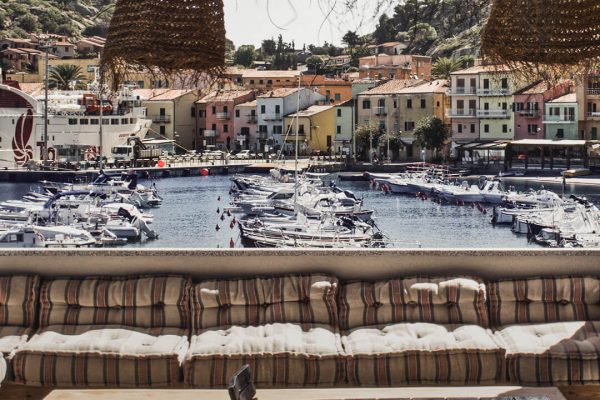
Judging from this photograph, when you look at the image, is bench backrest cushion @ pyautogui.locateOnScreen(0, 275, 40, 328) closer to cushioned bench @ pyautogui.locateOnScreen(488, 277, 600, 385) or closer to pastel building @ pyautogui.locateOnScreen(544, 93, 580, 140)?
cushioned bench @ pyautogui.locateOnScreen(488, 277, 600, 385)

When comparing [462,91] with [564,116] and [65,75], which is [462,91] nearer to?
[564,116]

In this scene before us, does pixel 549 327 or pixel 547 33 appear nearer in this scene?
pixel 547 33

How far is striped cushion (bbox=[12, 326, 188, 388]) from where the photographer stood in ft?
9.45

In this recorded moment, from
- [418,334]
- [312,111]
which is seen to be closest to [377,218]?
[312,111]

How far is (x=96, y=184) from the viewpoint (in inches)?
1096

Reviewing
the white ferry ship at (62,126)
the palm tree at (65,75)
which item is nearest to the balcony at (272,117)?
the white ferry ship at (62,126)

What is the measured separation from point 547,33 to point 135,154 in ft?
114

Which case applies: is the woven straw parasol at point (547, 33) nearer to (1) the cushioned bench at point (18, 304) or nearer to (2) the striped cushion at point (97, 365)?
(2) the striped cushion at point (97, 365)

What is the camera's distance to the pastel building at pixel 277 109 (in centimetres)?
3578

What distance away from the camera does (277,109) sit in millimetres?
36062

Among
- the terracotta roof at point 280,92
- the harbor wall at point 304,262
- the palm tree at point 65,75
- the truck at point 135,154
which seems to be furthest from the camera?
the palm tree at point 65,75

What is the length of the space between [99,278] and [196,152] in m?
35.1

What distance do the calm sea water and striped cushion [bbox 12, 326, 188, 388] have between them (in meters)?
16.5

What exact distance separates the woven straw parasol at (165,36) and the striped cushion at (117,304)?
1.35 metres
